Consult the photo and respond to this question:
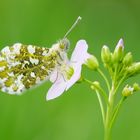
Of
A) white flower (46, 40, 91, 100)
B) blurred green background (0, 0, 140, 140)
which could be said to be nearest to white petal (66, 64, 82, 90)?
white flower (46, 40, 91, 100)

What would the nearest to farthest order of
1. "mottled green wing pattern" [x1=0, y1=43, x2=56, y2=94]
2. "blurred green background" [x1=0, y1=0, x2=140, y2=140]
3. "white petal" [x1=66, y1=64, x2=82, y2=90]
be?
"white petal" [x1=66, y1=64, x2=82, y2=90], "mottled green wing pattern" [x1=0, y1=43, x2=56, y2=94], "blurred green background" [x1=0, y1=0, x2=140, y2=140]

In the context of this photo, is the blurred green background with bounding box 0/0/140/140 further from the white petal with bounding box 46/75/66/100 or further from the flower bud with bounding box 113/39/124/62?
the flower bud with bounding box 113/39/124/62

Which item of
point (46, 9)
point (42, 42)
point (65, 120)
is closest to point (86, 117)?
→ point (65, 120)

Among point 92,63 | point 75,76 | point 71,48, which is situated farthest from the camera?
point 71,48

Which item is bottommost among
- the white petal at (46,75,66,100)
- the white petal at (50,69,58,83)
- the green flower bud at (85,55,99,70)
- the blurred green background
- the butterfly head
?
the white petal at (46,75,66,100)

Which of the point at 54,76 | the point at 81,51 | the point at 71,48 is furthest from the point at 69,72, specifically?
the point at 71,48

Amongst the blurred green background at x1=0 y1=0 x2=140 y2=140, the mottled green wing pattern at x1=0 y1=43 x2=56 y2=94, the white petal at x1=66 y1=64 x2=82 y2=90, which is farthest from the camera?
the blurred green background at x1=0 y1=0 x2=140 y2=140

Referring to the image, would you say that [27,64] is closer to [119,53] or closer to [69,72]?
[69,72]
